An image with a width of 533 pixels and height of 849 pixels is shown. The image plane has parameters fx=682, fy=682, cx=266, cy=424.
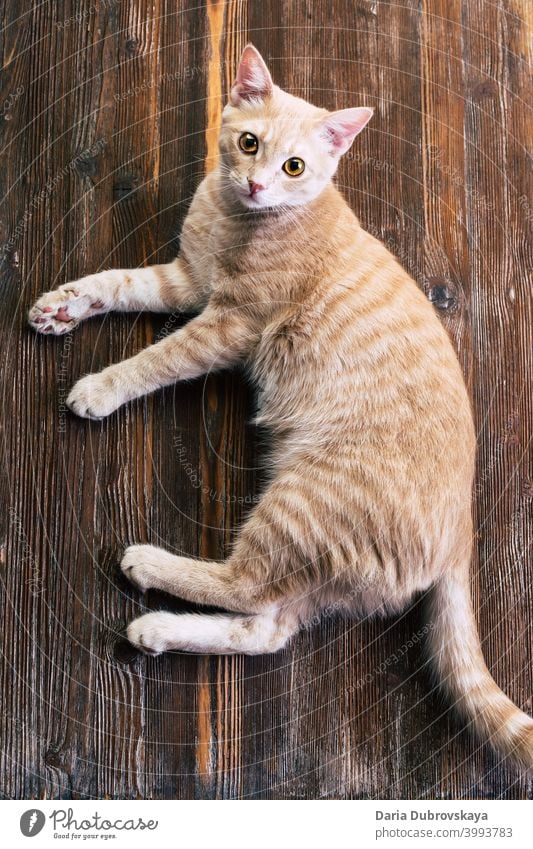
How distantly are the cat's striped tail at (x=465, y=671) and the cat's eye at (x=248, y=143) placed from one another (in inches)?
46.4

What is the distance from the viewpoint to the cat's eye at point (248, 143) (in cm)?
167

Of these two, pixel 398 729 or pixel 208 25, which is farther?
pixel 208 25

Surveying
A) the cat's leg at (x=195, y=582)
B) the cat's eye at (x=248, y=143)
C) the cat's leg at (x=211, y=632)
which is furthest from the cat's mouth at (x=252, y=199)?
the cat's leg at (x=211, y=632)

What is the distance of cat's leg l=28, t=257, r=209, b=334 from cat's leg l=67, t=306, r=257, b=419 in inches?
3.5

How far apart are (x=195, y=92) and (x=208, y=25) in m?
0.20

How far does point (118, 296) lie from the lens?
1789 mm

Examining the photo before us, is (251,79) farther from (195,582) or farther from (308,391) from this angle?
(195,582)

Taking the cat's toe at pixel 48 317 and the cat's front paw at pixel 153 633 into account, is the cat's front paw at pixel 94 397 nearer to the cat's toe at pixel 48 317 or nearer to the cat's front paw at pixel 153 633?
the cat's toe at pixel 48 317

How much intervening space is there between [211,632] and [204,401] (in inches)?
23.4

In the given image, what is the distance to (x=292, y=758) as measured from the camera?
1.73 meters

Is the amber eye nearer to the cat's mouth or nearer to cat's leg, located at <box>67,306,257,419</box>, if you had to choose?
the cat's mouth

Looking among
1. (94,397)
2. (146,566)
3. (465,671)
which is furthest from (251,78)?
(465,671)
